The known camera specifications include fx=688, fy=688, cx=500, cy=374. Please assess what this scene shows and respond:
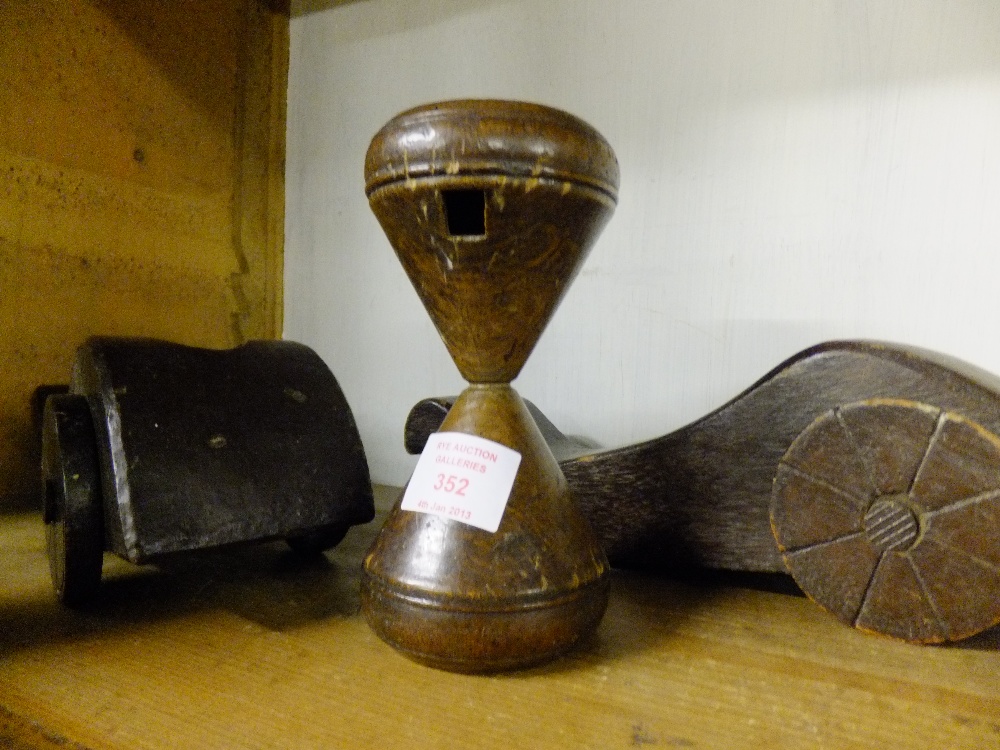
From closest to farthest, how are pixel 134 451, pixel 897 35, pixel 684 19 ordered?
1. pixel 134 451
2. pixel 897 35
3. pixel 684 19

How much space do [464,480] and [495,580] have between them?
0.08 metres

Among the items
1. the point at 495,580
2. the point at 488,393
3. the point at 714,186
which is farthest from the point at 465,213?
the point at 714,186

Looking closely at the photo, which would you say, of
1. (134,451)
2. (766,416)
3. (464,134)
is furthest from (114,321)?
(766,416)

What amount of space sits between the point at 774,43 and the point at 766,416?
570mm

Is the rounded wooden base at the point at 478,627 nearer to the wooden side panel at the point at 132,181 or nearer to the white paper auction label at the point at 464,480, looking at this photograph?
the white paper auction label at the point at 464,480

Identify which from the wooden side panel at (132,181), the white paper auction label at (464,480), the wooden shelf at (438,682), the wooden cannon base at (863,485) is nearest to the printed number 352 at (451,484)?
the white paper auction label at (464,480)

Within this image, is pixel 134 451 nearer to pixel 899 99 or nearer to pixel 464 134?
pixel 464 134

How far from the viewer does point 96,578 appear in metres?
0.63

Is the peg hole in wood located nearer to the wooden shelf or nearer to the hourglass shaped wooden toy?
the hourglass shaped wooden toy

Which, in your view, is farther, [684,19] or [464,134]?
[684,19]

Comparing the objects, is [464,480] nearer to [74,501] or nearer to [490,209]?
[490,209]

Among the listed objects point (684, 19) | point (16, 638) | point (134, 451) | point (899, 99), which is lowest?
point (16, 638)

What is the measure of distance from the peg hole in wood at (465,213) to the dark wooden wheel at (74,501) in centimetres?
40

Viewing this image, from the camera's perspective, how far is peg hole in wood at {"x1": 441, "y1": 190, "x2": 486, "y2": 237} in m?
0.50
